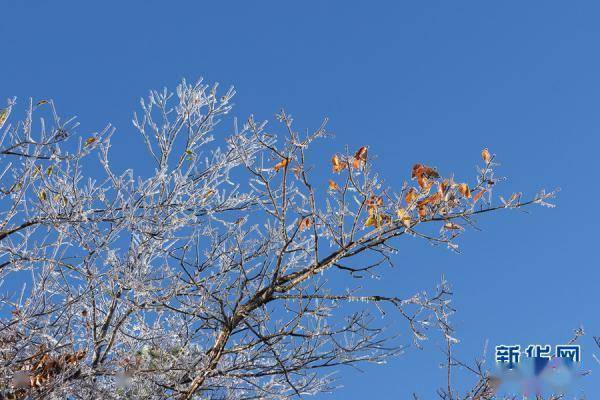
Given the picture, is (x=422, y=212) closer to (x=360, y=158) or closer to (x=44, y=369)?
(x=360, y=158)

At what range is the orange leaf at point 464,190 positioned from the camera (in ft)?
16.8

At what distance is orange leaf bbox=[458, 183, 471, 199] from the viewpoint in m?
5.12

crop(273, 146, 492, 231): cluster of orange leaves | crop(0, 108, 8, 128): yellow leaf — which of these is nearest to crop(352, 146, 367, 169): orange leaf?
crop(273, 146, 492, 231): cluster of orange leaves

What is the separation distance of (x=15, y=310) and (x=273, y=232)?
2459 mm

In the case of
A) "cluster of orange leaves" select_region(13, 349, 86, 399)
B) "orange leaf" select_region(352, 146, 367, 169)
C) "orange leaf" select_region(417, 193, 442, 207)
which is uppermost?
"orange leaf" select_region(352, 146, 367, 169)

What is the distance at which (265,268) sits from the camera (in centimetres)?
566

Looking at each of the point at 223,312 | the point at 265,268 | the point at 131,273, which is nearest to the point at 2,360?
the point at 131,273

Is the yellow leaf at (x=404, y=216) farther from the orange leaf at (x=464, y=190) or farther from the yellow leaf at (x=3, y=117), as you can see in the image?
the yellow leaf at (x=3, y=117)

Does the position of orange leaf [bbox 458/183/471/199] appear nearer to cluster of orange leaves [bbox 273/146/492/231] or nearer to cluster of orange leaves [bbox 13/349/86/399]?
cluster of orange leaves [bbox 273/146/492/231]

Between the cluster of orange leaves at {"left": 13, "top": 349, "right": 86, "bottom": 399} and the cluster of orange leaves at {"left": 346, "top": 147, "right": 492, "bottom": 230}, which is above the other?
the cluster of orange leaves at {"left": 346, "top": 147, "right": 492, "bottom": 230}

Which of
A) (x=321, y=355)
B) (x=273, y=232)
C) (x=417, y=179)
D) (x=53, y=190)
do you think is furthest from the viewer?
(x=273, y=232)

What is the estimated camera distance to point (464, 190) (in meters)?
5.14

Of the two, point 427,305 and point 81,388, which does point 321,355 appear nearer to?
point 427,305

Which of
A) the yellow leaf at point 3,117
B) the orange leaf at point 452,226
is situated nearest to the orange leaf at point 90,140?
the yellow leaf at point 3,117
